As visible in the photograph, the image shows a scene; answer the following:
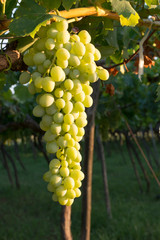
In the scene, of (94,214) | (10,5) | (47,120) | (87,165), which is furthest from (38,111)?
(94,214)

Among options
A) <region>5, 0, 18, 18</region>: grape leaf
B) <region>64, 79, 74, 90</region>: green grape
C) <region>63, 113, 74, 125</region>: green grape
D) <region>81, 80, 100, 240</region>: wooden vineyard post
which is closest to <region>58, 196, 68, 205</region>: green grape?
<region>63, 113, 74, 125</region>: green grape

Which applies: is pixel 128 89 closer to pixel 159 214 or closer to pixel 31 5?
pixel 159 214

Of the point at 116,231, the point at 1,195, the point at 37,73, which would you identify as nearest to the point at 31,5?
the point at 37,73

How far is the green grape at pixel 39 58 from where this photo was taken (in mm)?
832

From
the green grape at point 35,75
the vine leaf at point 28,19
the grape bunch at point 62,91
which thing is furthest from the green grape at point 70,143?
the vine leaf at point 28,19

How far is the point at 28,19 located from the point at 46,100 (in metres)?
0.24

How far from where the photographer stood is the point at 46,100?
805mm

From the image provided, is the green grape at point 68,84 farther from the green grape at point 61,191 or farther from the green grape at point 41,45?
the green grape at point 61,191

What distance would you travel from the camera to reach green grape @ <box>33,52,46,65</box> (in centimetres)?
83

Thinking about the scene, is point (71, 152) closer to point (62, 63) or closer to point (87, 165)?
point (62, 63)

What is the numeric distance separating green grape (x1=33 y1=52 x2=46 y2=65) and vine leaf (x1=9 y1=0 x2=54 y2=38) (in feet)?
0.18

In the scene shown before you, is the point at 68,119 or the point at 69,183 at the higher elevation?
the point at 68,119

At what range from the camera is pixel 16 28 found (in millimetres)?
807

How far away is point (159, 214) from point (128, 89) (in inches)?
137
